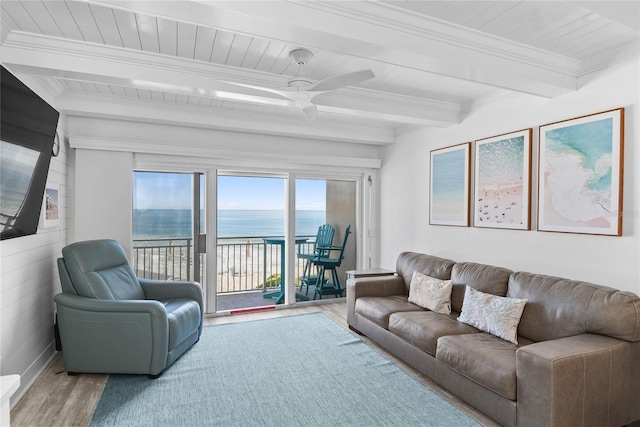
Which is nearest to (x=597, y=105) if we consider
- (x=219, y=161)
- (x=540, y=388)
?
(x=540, y=388)

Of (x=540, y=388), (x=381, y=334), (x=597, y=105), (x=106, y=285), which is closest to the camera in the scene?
(x=540, y=388)

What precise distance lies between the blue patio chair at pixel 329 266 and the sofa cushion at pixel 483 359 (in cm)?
269

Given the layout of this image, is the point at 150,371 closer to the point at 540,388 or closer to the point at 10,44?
the point at 10,44

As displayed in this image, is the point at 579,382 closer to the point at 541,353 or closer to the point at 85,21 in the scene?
the point at 541,353

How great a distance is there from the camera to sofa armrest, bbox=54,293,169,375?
2.80m

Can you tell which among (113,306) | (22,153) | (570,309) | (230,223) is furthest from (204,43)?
(570,309)

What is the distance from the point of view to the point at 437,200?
4.17 meters

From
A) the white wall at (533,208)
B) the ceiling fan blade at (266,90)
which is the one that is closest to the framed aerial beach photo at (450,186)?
the white wall at (533,208)

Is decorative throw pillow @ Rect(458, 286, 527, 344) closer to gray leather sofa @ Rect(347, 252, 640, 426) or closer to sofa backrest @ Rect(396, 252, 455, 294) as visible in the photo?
gray leather sofa @ Rect(347, 252, 640, 426)

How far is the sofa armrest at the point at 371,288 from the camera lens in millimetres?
3947

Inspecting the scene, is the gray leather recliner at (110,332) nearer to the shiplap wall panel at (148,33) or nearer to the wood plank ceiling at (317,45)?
the wood plank ceiling at (317,45)

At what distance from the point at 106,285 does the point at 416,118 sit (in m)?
3.35

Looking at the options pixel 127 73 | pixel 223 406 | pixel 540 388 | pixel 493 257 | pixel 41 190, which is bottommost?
pixel 223 406

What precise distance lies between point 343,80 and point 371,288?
2.37 metres
